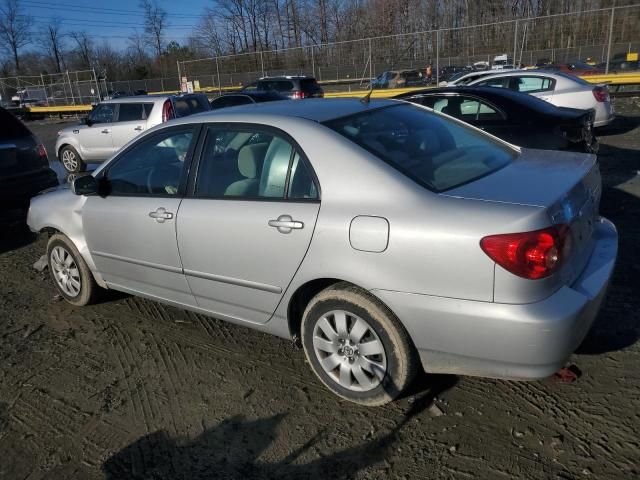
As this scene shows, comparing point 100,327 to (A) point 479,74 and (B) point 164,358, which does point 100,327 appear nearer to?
(B) point 164,358

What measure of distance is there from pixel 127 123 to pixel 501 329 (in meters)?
10.9

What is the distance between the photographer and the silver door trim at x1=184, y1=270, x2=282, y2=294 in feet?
9.89

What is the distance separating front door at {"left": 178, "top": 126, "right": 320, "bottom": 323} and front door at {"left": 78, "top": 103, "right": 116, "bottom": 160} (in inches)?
375

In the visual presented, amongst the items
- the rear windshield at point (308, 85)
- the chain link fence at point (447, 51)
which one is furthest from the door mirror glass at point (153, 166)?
the chain link fence at point (447, 51)

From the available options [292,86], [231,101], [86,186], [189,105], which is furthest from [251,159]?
[292,86]

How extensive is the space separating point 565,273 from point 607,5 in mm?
20594

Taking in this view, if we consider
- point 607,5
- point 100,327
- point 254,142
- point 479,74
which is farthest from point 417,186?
point 607,5

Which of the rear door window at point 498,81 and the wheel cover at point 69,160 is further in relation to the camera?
the wheel cover at point 69,160

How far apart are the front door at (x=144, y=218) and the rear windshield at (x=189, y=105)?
7.68 metres

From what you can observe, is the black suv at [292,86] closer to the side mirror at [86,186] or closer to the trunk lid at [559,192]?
the side mirror at [86,186]

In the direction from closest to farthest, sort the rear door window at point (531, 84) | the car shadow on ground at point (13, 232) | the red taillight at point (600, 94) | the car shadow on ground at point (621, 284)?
the car shadow on ground at point (621, 284)
the car shadow on ground at point (13, 232)
the red taillight at point (600, 94)
the rear door window at point (531, 84)

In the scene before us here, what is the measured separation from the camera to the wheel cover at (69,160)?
12540 millimetres

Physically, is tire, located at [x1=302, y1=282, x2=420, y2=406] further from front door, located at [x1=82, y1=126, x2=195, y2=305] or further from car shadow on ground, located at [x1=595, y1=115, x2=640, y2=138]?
car shadow on ground, located at [x1=595, y1=115, x2=640, y2=138]

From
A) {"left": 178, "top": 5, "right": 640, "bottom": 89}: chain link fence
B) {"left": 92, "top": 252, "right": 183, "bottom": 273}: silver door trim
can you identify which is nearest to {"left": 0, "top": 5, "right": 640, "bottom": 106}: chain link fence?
{"left": 178, "top": 5, "right": 640, "bottom": 89}: chain link fence
